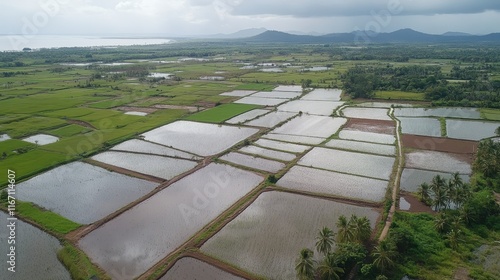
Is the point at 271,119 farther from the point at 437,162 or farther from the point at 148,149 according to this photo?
the point at 437,162

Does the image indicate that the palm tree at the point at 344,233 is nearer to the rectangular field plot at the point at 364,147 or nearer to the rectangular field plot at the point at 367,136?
the rectangular field plot at the point at 364,147

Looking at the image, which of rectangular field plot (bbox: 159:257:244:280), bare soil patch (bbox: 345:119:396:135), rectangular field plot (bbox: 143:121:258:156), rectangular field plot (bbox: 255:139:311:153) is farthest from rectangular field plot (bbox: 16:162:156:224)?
bare soil patch (bbox: 345:119:396:135)

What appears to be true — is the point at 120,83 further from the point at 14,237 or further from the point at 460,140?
the point at 460,140

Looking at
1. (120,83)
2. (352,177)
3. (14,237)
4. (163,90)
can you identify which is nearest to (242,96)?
(163,90)

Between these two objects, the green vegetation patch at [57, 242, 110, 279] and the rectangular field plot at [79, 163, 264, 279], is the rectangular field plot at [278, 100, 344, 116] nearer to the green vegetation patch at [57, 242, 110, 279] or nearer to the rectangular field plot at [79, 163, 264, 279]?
the rectangular field plot at [79, 163, 264, 279]

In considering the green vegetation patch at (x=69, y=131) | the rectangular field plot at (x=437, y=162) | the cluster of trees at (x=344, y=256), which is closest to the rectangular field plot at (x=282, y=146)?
the rectangular field plot at (x=437, y=162)
